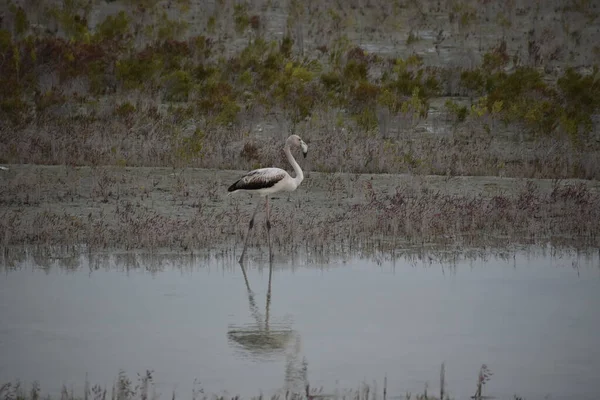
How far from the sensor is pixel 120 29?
88.7 ft

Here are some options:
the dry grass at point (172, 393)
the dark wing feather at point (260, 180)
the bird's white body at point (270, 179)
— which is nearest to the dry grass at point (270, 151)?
the bird's white body at point (270, 179)

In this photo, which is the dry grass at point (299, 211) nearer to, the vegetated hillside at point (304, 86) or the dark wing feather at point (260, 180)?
the dark wing feather at point (260, 180)

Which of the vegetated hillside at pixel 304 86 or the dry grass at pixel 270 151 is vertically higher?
the vegetated hillside at pixel 304 86

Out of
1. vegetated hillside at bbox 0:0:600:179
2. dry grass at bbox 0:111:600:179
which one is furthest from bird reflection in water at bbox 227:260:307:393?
vegetated hillside at bbox 0:0:600:179

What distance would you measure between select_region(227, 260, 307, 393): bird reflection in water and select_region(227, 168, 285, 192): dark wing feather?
3.11m

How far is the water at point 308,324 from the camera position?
27.7 feet

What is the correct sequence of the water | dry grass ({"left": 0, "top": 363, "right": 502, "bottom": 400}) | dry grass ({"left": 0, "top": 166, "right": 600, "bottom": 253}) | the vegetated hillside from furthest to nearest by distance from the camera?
1. the vegetated hillside
2. dry grass ({"left": 0, "top": 166, "right": 600, "bottom": 253})
3. the water
4. dry grass ({"left": 0, "top": 363, "right": 502, "bottom": 400})

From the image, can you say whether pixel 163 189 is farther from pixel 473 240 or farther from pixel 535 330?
pixel 535 330

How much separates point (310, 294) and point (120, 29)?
17.4m

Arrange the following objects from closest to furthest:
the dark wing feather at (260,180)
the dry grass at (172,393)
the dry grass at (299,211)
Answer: the dry grass at (172,393) < the dark wing feather at (260,180) < the dry grass at (299,211)

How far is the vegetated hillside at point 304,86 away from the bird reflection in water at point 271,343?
800 centimetres

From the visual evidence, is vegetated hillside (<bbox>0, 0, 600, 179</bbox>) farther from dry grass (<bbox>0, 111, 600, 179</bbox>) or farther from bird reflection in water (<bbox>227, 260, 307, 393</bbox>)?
bird reflection in water (<bbox>227, 260, 307, 393</bbox>)

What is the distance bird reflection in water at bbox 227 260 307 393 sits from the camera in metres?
8.48

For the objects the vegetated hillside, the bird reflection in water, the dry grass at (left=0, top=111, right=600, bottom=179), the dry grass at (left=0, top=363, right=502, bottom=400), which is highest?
the vegetated hillside
